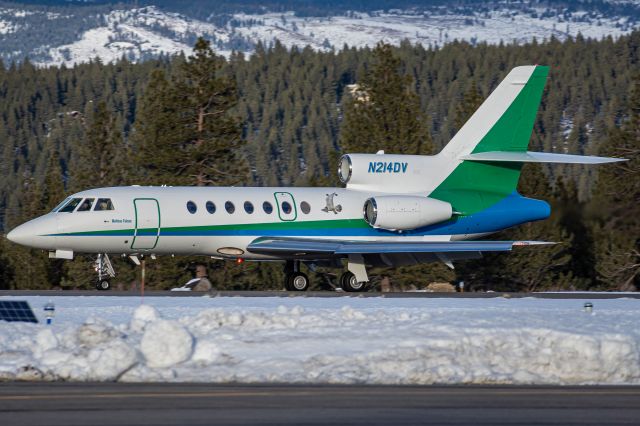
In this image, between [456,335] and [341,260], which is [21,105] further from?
[456,335]

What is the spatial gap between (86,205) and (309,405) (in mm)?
17557

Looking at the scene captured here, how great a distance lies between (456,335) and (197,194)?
14.8 metres

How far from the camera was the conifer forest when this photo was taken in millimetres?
55625

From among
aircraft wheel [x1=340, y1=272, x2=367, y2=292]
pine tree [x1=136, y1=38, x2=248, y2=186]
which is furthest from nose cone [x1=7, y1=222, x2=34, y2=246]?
pine tree [x1=136, y1=38, x2=248, y2=186]

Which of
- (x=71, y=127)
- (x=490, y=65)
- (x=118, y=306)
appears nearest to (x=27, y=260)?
(x=118, y=306)

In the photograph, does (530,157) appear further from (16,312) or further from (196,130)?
(196,130)

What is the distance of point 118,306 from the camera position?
22.7 metres

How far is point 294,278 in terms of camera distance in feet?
105

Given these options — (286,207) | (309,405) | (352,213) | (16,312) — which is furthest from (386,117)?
(309,405)

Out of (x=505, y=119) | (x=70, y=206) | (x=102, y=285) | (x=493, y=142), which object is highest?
(x=505, y=119)

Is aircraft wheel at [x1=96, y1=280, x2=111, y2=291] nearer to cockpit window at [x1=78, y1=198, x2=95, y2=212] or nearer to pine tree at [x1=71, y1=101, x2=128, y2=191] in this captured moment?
cockpit window at [x1=78, y1=198, x2=95, y2=212]

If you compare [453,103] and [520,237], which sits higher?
[520,237]

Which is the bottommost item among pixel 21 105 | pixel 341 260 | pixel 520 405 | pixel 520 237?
pixel 21 105

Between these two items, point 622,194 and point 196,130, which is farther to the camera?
point 196,130
